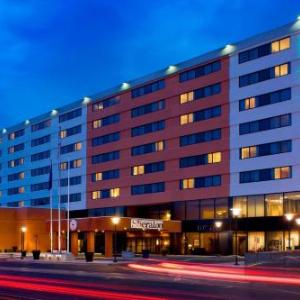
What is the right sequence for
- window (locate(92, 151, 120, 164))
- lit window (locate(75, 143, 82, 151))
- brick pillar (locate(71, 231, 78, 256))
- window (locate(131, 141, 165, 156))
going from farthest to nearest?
lit window (locate(75, 143, 82, 151)) → window (locate(92, 151, 120, 164)) → window (locate(131, 141, 165, 156)) → brick pillar (locate(71, 231, 78, 256))

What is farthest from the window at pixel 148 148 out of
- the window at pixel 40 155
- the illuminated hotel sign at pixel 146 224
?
the window at pixel 40 155

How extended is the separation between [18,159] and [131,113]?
3957 centimetres

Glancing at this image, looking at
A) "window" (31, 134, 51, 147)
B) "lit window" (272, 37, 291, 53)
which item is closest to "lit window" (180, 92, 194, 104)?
"lit window" (272, 37, 291, 53)

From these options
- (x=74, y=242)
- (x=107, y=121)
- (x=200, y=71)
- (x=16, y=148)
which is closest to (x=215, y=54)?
(x=200, y=71)

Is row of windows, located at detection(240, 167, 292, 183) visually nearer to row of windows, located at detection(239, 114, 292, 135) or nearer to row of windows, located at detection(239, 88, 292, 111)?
row of windows, located at detection(239, 114, 292, 135)

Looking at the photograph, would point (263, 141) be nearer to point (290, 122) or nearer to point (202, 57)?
point (290, 122)

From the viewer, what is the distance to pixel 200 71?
8556 centimetres

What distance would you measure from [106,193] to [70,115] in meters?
18.6

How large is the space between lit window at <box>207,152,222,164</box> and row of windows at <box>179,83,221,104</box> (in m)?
7.68

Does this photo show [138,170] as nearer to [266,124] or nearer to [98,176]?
[98,176]

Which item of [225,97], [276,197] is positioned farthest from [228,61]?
[276,197]

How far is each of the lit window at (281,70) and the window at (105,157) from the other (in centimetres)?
3211

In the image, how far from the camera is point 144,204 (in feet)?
307

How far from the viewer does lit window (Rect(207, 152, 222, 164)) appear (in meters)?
82.6
